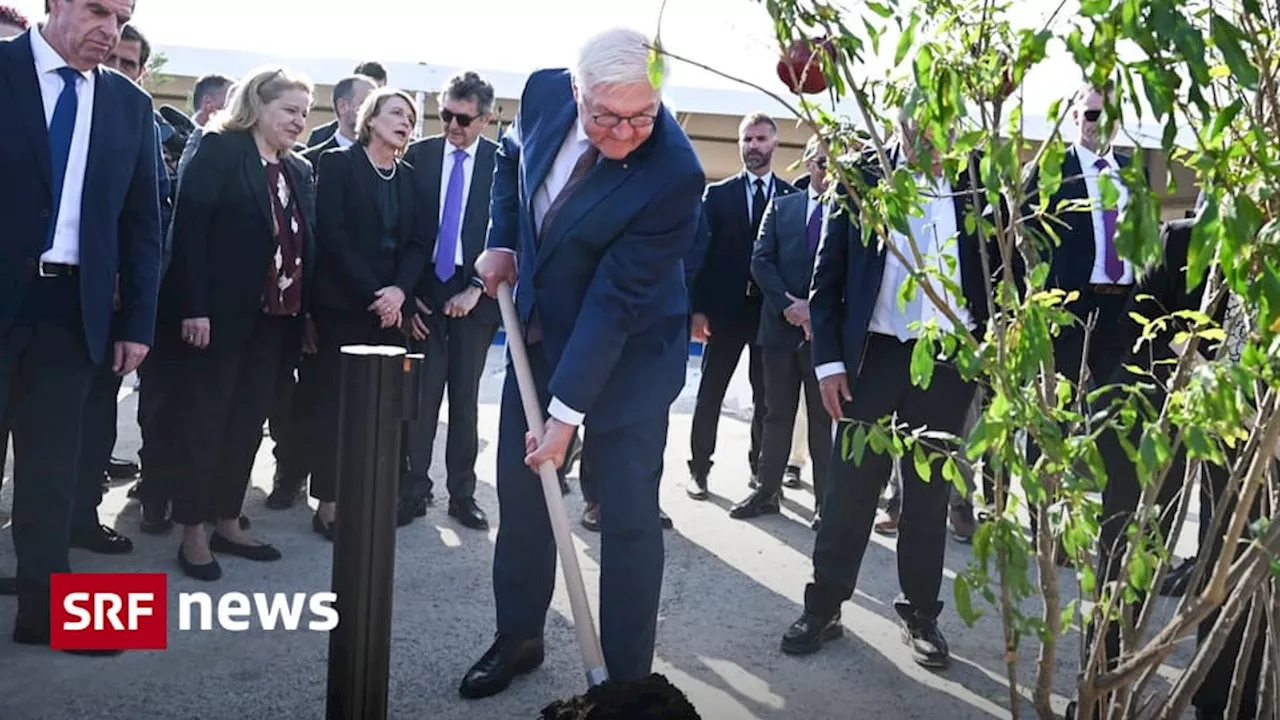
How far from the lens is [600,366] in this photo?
359 centimetres

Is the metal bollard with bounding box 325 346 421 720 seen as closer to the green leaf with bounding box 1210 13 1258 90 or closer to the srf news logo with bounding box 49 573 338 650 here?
the srf news logo with bounding box 49 573 338 650

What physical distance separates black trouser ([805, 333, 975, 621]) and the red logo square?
2.31m

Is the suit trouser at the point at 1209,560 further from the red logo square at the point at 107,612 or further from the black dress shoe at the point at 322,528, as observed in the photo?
the black dress shoe at the point at 322,528

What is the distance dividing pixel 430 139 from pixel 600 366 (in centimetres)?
310

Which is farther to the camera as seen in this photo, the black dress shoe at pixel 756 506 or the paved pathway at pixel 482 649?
the black dress shoe at pixel 756 506

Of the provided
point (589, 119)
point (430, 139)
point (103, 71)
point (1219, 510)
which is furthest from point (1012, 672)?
point (430, 139)

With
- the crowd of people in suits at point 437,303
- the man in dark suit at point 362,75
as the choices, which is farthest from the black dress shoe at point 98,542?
the man in dark suit at point 362,75

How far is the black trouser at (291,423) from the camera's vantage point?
598 cm

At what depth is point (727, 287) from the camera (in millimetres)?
7262

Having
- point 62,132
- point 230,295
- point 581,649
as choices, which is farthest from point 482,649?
point 62,132

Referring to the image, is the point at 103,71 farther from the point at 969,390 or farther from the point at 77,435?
the point at 969,390

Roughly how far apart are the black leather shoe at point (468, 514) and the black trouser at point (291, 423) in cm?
73

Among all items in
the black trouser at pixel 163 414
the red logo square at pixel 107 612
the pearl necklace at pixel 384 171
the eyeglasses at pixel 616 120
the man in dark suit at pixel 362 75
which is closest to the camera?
the eyeglasses at pixel 616 120

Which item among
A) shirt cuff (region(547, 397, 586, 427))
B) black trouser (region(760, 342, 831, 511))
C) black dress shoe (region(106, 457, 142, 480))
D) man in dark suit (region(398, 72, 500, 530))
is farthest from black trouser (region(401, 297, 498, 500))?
shirt cuff (region(547, 397, 586, 427))
